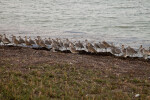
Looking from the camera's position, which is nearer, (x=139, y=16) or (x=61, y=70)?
(x=61, y=70)

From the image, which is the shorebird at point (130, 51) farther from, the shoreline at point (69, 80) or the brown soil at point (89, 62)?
the shoreline at point (69, 80)

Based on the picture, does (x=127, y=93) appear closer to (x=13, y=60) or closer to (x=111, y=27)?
(x=13, y=60)

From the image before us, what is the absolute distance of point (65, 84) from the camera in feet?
31.8

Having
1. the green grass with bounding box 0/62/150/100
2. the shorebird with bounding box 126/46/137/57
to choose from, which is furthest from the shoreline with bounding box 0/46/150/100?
the shorebird with bounding box 126/46/137/57

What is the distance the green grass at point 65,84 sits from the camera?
8539 millimetres

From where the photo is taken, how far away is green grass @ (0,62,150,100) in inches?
336

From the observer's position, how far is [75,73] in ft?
36.5

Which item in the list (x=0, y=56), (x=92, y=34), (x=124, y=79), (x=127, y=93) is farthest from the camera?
(x=92, y=34)

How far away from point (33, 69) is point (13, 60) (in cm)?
200

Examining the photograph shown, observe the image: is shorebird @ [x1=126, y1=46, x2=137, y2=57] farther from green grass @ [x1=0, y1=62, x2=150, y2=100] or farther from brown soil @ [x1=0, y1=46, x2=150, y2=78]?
green grass @ [x1=0, y1=62, x2=150, y2=100]

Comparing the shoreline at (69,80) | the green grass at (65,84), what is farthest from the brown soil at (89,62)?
the green grass at (65,84)

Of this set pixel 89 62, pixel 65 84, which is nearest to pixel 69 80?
pixel 65 84

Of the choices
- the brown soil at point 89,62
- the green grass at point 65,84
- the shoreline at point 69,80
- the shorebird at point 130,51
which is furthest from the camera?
the shorebird at point 130,51

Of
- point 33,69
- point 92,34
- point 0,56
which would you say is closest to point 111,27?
point 92,34
